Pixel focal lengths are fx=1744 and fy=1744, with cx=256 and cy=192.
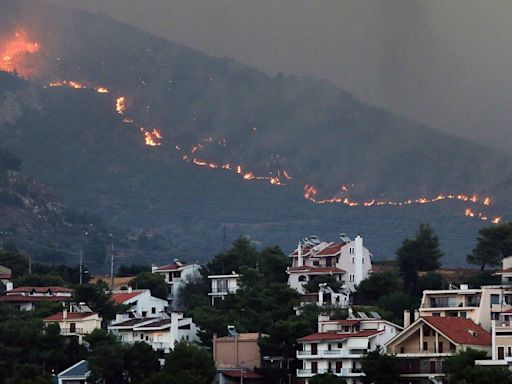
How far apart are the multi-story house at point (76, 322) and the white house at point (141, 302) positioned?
19.6ft

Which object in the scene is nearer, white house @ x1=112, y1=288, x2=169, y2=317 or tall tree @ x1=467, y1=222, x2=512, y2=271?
white house @ x1=112, y1=288, x2=169, y2=317

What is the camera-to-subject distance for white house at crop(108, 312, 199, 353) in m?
101

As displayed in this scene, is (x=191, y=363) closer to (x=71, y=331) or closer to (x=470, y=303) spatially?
(x=71, y=331)

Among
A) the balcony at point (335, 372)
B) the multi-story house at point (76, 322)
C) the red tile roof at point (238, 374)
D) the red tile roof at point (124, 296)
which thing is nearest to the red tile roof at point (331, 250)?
the red tile roof at point (124, 296)

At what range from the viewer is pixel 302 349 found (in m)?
94.9

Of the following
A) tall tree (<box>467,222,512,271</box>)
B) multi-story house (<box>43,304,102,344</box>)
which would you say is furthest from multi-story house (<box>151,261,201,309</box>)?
tall tree (<box>467,222,512,271</box>)

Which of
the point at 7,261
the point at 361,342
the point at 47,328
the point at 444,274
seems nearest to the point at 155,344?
the point at 47,328

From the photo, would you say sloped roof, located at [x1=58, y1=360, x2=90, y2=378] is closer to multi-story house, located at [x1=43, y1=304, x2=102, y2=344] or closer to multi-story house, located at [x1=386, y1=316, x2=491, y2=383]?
multi-story house, located at [x1=43, y1=304, x2=102, y2=344]

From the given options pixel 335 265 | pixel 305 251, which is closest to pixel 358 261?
pixel 335 265

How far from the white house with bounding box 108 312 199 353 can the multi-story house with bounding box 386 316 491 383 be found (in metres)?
15.7

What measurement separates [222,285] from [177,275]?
21.8 ft

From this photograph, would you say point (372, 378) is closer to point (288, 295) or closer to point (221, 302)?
point (288, 295)

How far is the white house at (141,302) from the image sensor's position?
112 metres

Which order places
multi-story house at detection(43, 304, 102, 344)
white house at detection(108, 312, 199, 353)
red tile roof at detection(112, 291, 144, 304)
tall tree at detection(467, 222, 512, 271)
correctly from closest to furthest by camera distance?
white house at detection(108, 312, 199, 353), multi-story house at detection(43, 304, 102, 344), red tile roof at detection(112, 291, 144, 304), tall tree at detection(467, 222, 512, 271)
